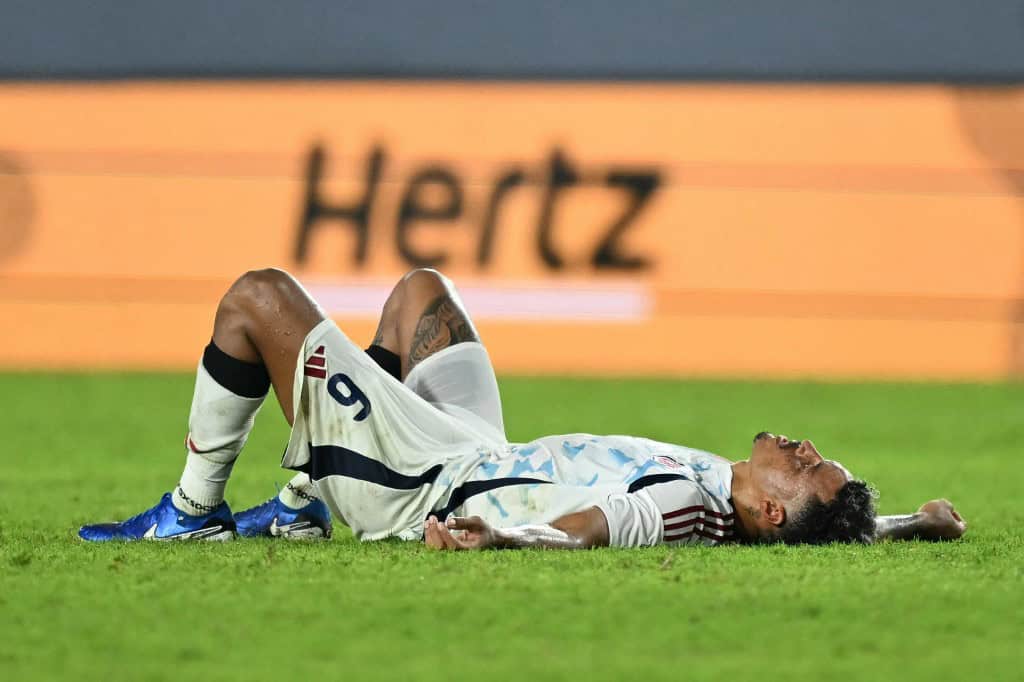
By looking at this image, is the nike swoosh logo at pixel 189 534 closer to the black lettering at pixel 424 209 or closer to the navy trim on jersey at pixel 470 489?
the navy trim on jersey at pixel 470 489

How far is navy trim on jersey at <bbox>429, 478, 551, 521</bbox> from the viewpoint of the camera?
145 inches

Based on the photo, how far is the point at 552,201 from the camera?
10297mm

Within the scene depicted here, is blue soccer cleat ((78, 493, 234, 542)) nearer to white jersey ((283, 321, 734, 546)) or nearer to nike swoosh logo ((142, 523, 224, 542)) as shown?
nike swoosh logo ((142, 523, 224, 542))

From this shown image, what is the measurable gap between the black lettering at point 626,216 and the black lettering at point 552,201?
23 centimetres

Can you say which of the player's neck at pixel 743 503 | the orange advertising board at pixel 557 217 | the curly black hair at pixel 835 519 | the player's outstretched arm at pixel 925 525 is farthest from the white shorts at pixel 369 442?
the orange advertising board at pixel 557 217

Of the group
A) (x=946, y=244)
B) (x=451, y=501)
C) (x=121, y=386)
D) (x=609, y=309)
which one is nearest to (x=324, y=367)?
(x=451, y=501)

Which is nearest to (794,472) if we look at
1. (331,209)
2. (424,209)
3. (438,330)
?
(438,330)

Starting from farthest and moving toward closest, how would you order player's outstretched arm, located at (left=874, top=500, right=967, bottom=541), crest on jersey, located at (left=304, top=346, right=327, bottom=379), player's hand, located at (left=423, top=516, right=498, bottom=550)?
player's outstretched arm, located at (left=874, top=500, right=967, bottom=541) < crest on jersey, located at (left=304, top=346, right=327, bottom=379) < player's hand, located at (left=423, top=516, right=498, bottom=550)

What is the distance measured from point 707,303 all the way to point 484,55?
7.19 feet

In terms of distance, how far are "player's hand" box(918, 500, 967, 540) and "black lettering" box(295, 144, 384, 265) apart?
21.4 feet

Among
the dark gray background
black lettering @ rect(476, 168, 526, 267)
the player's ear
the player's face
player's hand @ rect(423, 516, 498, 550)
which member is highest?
the dark gray background

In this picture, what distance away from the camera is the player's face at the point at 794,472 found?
3.77 m

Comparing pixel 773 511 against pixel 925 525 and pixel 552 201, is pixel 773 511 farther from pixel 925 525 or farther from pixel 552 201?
pixel 552 201

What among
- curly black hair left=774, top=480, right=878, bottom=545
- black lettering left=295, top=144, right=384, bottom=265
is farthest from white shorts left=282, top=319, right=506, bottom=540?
black lettering left=295, top=144, right=384, bottom=265
